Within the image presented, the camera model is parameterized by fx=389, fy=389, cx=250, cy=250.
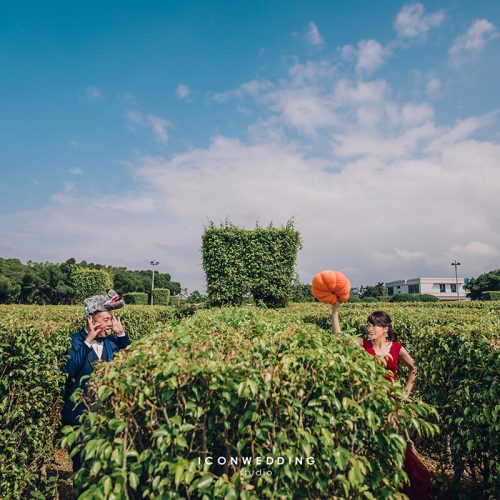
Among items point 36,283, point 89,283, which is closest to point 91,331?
point 89,283

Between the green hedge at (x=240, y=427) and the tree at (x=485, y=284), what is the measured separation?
255ft

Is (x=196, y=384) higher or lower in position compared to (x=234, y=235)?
lower

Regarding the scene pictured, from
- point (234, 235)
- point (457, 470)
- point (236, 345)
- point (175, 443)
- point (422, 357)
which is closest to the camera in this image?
point (175, 443)

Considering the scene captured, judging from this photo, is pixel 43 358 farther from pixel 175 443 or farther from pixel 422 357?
pixel 422 357

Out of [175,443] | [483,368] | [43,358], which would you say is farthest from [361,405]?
[43,358]

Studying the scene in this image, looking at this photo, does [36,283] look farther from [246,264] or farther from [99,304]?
[99,304]

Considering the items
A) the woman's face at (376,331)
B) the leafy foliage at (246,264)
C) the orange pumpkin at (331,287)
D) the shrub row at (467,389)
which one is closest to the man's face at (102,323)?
the shrub row at (467,389)

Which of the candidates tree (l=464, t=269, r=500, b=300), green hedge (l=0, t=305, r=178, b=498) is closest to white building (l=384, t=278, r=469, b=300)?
tree (l=464, t=269, r=500, b=300)

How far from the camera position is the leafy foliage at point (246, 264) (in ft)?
49.5

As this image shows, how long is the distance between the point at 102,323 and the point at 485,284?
81.0 metres

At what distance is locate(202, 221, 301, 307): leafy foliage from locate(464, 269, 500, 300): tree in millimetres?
66554

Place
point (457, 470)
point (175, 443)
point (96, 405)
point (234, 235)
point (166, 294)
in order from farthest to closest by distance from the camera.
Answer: point (166, 294)
point (234, 235)
point (457, 470)
point (96, 405)
point (175, 443)

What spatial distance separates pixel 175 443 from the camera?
7.08 feet

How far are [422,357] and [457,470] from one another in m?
1.28
